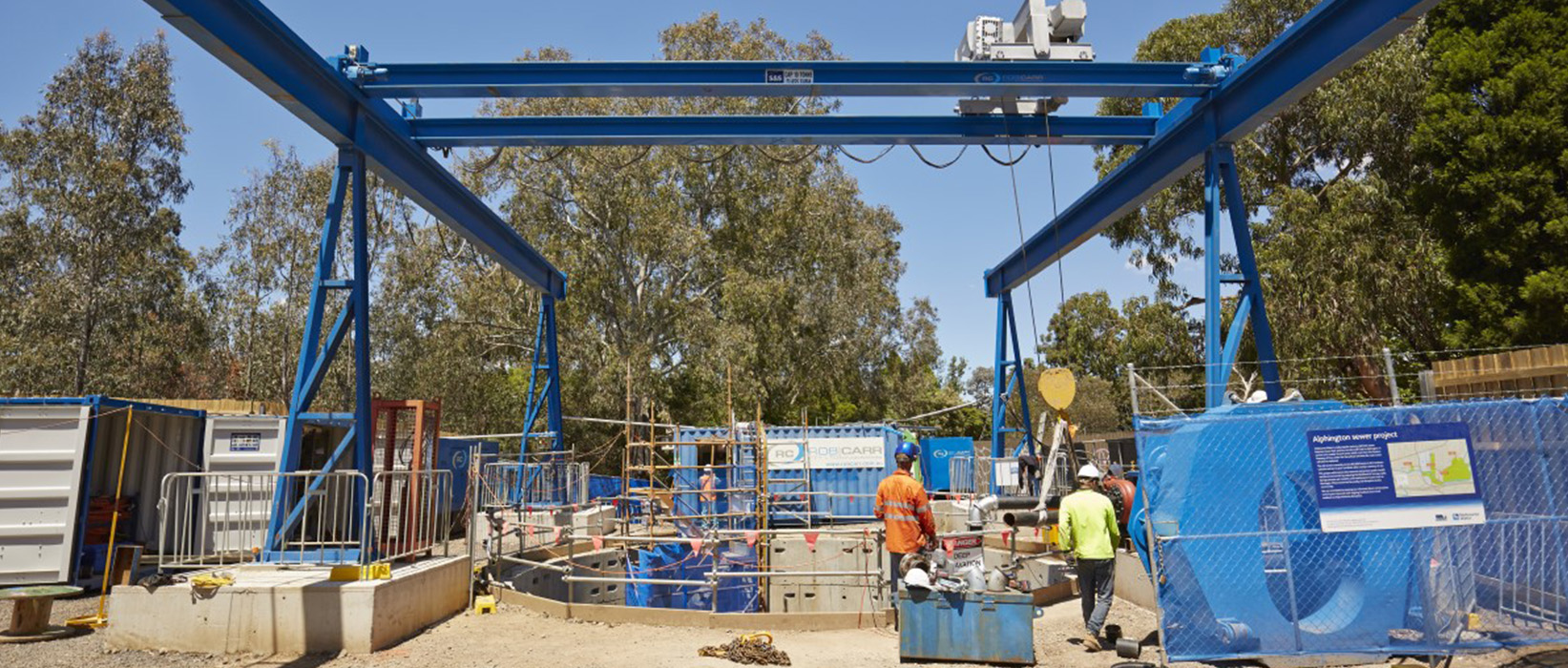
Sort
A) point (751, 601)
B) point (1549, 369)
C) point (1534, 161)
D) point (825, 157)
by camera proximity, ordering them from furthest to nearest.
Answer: point (825, 157)
point (1534, 161)
point (751, 601)
point (1549, 369)

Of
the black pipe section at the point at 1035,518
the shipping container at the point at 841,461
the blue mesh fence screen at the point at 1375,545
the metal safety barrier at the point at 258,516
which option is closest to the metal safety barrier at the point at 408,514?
the metal safety barrier at the point at 258,516

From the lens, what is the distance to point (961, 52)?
39.1 ft

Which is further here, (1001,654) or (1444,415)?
(1001,654)

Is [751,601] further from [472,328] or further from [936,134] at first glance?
[472,328]

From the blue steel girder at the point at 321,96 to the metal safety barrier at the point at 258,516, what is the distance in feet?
13.1

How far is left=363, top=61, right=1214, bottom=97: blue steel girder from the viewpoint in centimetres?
1140

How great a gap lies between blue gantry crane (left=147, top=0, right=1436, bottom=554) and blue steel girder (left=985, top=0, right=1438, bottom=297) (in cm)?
2

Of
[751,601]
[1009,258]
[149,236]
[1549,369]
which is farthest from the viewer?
[149,236]

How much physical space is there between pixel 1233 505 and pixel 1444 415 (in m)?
1.64

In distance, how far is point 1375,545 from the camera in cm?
652

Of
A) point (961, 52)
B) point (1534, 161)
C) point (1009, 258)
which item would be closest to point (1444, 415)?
point (961, 52)

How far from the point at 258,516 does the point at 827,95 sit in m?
10.5

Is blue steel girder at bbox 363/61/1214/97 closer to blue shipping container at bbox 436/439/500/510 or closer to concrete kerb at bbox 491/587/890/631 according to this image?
concrete kerb at bbox 491/587/890/631

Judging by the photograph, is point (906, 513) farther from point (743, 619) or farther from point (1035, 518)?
point (1035, 518)
